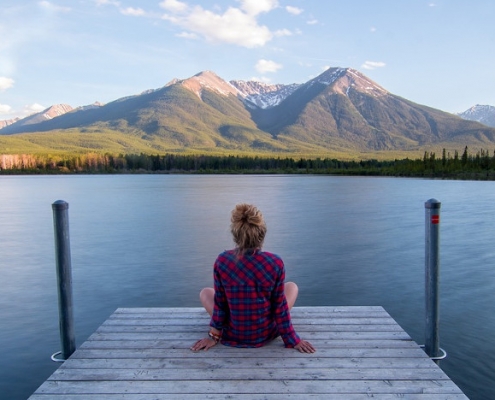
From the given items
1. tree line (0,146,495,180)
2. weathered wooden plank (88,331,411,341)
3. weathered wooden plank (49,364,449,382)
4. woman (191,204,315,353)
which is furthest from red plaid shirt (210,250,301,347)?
tree line (0,146,495,180)

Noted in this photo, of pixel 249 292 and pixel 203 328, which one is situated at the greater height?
pixel 249 292

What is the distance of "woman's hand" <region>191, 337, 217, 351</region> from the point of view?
6.15 m

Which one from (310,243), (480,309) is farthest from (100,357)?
(310,243)

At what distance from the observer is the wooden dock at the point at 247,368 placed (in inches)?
201

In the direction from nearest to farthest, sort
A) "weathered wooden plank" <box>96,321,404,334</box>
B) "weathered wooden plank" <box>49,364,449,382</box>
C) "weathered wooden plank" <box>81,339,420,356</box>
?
"weathered wooden plank" <box>49,364,449,382</box>, "weathered wooden plank" <box>81,339,420,356</box>, "weathered wooden plank" <box>96,321,404,334</box>

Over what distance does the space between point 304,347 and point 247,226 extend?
1737mm

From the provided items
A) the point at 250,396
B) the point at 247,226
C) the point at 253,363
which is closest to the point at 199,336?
the point at 253,363

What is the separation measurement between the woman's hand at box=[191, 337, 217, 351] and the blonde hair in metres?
1.31

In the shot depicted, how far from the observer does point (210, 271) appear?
17.4 m

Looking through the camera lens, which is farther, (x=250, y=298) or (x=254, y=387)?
(x=250, y=298)

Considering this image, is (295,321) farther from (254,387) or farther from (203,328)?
(254,387)

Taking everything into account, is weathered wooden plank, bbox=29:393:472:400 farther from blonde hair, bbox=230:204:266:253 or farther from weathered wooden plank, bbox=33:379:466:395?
blonde hair, bbox=230:204:266:253

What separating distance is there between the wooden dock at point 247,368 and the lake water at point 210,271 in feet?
9.69

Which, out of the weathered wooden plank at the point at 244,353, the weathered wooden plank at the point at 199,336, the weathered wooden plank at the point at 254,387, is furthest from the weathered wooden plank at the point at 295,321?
the weathered wooden plank at the point at 254,387
